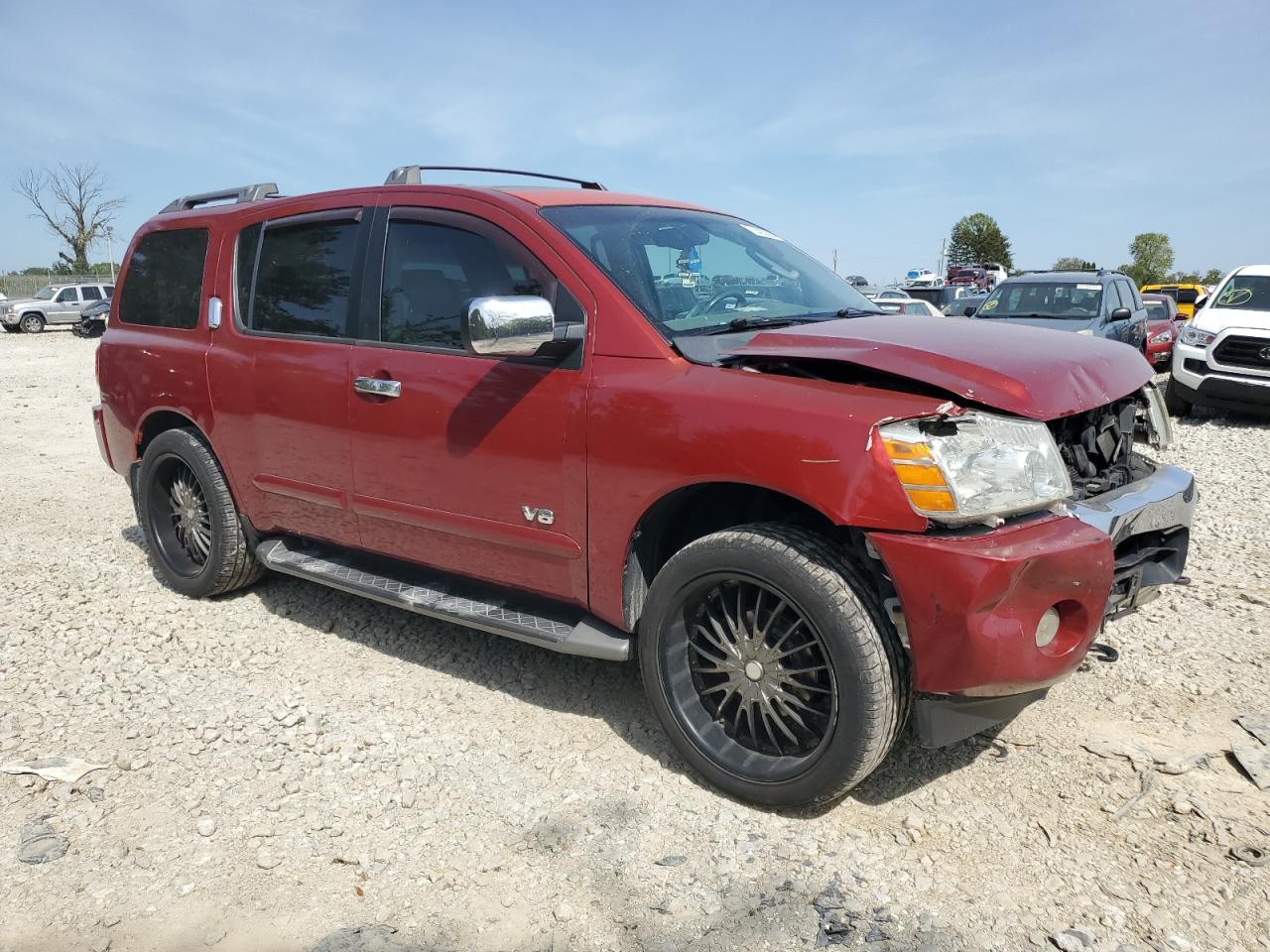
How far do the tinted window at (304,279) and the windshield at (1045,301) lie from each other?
9.29 metres

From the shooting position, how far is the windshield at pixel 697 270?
10.6 ft

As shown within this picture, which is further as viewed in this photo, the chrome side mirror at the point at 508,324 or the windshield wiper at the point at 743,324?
the windshield wiper at the point at 743,324

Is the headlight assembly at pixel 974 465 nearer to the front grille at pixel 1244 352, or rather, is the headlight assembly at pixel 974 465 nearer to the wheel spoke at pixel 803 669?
the wheel spoke at pixel 803 669

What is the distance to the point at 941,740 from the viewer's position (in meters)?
2.64

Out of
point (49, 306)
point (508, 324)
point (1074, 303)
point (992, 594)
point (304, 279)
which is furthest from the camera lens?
point (49, 306)

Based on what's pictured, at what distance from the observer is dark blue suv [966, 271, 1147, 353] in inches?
419

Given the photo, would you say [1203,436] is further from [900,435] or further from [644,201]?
[900,435]

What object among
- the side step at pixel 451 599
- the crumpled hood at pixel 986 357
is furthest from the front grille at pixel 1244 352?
the side step at pixel 451 599

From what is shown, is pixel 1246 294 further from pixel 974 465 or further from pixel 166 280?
pixel 166 280

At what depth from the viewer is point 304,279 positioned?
4.06 m

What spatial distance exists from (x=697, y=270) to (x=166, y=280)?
9.58 feet

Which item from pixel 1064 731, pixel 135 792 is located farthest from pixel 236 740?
pixel 1064 731

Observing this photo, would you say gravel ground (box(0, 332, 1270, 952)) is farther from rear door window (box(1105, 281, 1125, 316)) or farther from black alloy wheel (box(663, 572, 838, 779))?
rear door window (box(1105, 281, 1125, 316))

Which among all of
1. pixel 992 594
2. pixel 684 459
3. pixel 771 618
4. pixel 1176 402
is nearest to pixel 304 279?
pixel 684 459
